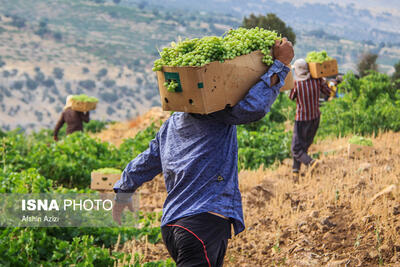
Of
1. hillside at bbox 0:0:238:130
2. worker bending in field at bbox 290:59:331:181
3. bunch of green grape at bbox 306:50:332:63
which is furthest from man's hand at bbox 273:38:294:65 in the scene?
hillside at bbox 0:0:238:130

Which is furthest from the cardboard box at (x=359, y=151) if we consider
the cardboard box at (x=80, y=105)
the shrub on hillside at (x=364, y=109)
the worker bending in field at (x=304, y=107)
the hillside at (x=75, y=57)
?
the hillside at (x=75, y=57)

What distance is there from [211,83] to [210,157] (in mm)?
399

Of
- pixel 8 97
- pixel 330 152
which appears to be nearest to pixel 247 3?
pixel 8 97

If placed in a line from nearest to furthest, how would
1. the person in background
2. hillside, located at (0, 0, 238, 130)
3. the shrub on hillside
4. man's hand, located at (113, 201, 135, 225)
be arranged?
man's hand, located at (113, 201, 135, 225) → the shrub on hillside → the person in background → hillside, located at (0, 0, 238, 130)

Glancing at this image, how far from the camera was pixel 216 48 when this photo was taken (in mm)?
2545

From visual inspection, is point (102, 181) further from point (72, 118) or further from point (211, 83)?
point (72, 118)

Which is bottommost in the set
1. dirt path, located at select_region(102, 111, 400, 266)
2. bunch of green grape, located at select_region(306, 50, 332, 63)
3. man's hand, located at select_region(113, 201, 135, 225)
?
dirt path, located at select_region(102, 111, 400, 266)

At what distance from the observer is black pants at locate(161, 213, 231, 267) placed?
2482 mm

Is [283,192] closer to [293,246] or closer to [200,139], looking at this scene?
[293,246]

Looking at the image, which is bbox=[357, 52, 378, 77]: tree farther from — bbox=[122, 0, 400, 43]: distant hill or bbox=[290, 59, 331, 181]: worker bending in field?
bbox=[122, 0, 400, 43]: distant hill

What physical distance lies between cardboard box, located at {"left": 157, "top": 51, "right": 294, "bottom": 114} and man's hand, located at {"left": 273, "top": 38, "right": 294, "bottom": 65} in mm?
92

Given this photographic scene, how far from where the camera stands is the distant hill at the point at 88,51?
3103 inches

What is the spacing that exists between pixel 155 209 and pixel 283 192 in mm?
1562

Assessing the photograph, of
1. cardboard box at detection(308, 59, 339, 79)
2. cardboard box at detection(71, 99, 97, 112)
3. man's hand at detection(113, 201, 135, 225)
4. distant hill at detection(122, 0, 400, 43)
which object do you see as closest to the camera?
man's hand at detection(113, 201, 135, 225)
